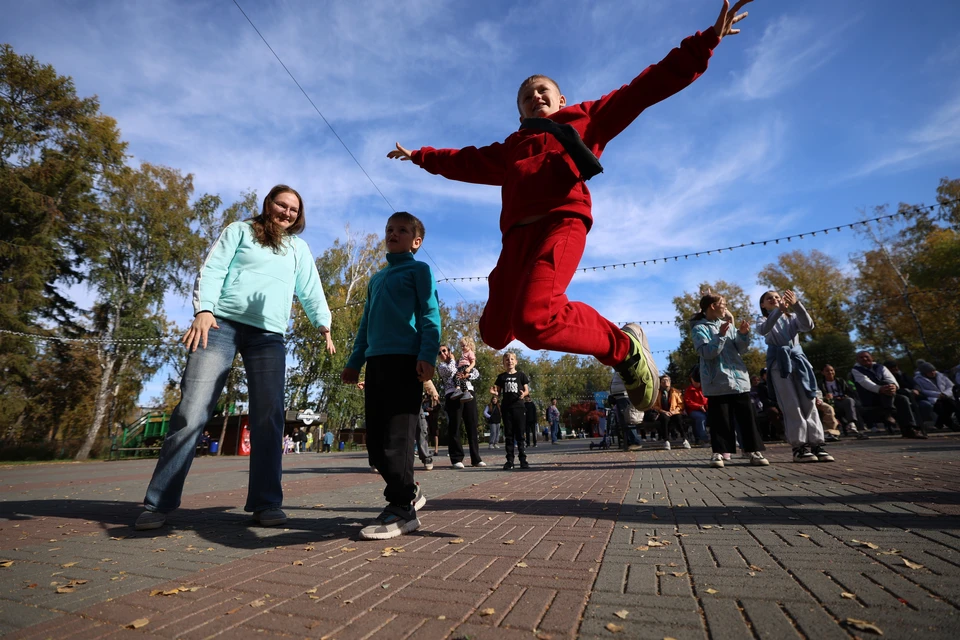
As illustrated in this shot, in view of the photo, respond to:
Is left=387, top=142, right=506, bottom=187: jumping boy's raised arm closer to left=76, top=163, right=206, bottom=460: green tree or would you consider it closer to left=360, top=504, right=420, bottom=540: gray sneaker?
left=360, top=504, right=420, bottom=540: gray sneaker

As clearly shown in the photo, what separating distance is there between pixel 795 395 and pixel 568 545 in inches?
188

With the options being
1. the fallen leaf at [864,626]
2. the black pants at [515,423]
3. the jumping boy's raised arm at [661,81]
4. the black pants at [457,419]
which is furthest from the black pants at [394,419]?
the black pants at [457,419]

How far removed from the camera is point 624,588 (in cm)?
166

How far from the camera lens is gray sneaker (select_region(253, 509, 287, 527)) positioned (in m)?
3.04

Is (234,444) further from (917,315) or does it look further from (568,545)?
(917,315)

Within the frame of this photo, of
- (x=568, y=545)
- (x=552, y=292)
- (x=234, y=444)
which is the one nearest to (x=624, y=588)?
(x=568, y=545)

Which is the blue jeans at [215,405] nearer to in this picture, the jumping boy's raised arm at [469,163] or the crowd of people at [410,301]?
the crowd of people at [410,301]

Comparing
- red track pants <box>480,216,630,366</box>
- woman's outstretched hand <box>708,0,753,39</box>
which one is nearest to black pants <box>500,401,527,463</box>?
red track pants <box>480,216,630,366</box>

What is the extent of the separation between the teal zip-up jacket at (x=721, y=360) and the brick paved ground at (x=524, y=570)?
2.07 meters

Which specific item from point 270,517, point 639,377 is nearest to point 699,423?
point 639,377

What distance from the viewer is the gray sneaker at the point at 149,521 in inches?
114

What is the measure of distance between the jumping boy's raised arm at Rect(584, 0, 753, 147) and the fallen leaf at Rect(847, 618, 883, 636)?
250 centimetres

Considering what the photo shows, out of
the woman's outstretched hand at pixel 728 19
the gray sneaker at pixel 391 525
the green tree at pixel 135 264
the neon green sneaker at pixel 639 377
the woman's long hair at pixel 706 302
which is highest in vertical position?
the green tree at pixel 135 264

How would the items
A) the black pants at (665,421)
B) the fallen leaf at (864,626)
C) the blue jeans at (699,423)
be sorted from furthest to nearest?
the blue jeans at (699,423)
the black pants at (665,421)
the fallen leaf at (864,626)
